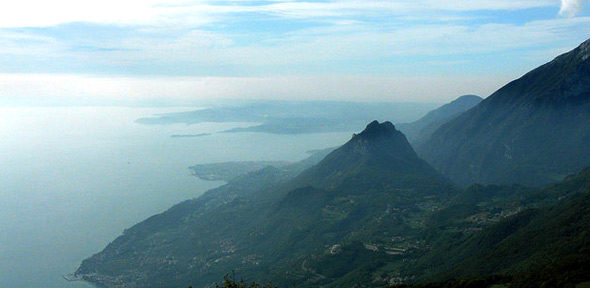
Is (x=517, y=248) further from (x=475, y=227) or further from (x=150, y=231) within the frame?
(x=150, y=231)

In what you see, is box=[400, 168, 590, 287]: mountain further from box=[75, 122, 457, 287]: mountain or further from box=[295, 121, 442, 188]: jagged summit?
box=[295, 121, 442, 188]: jagged summit

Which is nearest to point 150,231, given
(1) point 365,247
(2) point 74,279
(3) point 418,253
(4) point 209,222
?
(4) point 209,222

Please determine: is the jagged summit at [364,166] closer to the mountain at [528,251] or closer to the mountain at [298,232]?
the mountain at [298,232]

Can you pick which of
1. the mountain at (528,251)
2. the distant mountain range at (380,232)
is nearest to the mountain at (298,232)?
the distant mountain range at (380,232)

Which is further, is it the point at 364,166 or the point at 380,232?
the point at 364,166

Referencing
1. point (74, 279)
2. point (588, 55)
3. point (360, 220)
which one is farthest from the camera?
point (588, 55)

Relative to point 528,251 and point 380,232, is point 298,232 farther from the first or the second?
point 528,251

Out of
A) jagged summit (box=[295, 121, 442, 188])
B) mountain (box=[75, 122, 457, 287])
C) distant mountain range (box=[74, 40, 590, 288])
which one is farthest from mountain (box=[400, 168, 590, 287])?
jagged summit (box=[295, 121, 442, 188])

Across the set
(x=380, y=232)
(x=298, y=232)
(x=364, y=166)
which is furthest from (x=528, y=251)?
(x=364, y=166)
